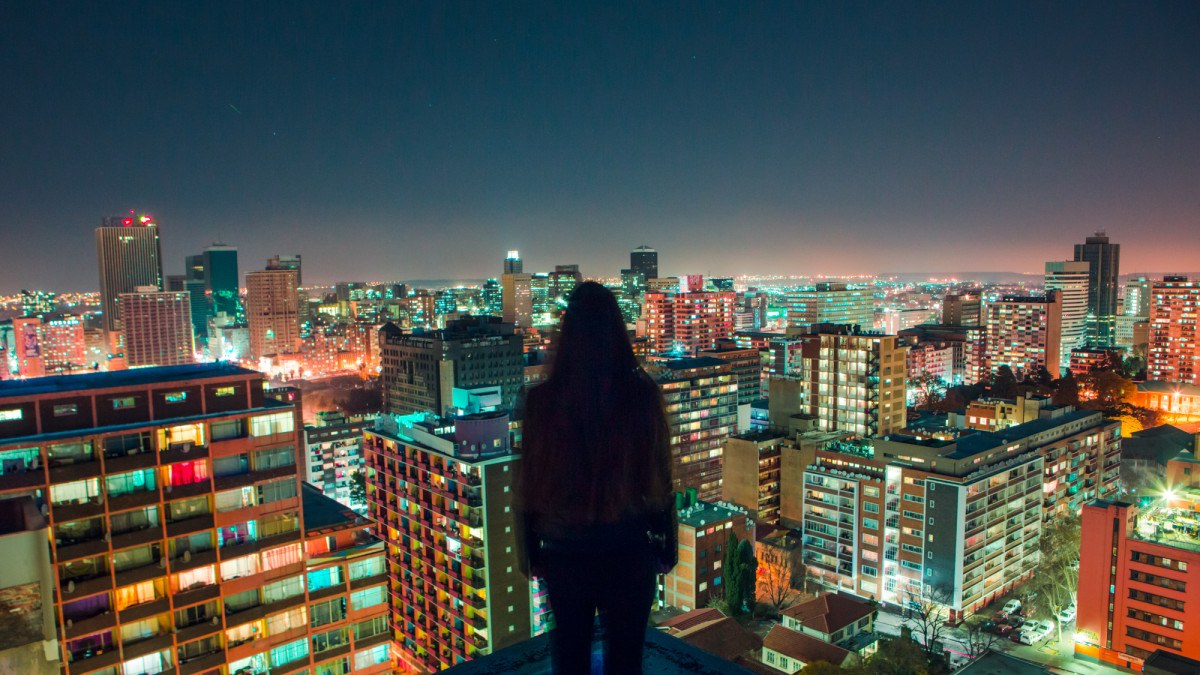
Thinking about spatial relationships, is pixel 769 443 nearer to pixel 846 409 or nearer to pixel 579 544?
pixel 846 409

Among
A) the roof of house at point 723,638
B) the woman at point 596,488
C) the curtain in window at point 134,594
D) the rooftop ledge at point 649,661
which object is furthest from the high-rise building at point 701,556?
the woman at point 596,488

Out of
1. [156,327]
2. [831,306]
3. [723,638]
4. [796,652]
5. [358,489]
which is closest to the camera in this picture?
[796,652]

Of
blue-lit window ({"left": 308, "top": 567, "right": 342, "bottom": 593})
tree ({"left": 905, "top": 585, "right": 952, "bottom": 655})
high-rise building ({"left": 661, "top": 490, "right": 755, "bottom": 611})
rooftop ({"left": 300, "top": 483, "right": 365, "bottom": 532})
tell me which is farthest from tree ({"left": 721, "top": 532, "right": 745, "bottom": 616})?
blue-lit window ({"left": 308, "top": 567, "right": 342, "bottom": 593})

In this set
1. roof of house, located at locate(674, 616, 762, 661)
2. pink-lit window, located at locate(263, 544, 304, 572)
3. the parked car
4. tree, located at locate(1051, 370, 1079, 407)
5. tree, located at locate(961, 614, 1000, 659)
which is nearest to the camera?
pink-lit window, located at locate(263, 544, 304, 572)

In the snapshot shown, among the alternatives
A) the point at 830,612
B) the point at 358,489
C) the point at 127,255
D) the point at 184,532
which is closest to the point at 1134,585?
the point at 830,612

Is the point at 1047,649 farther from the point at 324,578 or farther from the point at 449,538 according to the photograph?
the point at 324,578

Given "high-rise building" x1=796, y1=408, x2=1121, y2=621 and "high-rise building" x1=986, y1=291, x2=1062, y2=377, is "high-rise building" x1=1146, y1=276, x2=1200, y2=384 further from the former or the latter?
"high-rise building" x1=796, y1=408, x2=1121, y2=621
